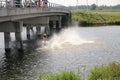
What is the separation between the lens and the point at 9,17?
143ft

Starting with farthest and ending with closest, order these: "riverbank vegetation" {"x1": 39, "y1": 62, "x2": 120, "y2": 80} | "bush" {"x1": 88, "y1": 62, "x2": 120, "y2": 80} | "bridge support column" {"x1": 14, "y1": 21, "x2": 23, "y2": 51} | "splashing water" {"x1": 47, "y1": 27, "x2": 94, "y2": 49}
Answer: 1. "splashing water" {"x1": 47, "y1": 27, "x2": 94, "y2": 49}
2. "bridge support column" {"x1": 14, "y1": 21, "x2": 23, "y2": 51}
3. "bush" {"x1": 88, "y1": 62, "x2": 120, "y2": 80}
4. "riverbank vegetation" {"x1": 39, "y1": 62, "x2": 120, "y2": 80}

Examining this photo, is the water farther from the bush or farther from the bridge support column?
the bush

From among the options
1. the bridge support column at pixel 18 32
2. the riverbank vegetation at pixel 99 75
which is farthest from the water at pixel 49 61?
the riverbank vegetation at pixel 99 75

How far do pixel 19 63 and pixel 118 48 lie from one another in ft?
58.8

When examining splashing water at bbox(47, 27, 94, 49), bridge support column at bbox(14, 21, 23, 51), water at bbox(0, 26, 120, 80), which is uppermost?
bridge support column at bbox(14, 21, 23, 51)

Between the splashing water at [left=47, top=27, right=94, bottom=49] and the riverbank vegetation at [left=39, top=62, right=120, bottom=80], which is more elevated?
the riverbank vegetation at [left=39, top=62, right=120, bottom=80]

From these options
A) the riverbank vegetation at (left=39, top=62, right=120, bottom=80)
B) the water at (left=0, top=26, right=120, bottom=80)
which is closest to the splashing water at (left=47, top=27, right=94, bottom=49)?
the water at (left=0, top=26, right=120, bottom=80)

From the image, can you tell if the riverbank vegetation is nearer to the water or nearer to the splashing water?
the water

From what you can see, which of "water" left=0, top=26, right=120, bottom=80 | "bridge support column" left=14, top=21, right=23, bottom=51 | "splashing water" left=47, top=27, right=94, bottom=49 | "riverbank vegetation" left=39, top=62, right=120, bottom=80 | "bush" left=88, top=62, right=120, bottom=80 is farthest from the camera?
"splashing water" left=47, top=27, right=94, bottom=49

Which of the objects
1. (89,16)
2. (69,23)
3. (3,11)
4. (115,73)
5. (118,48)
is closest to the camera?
(115,73)

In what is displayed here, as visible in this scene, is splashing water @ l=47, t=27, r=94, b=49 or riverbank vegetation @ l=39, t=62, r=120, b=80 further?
splashing water @ l=47, t=27, r=94, b=49

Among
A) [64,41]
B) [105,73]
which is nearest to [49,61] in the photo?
[105,73]

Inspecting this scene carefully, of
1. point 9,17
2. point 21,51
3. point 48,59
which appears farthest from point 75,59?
point 21,51

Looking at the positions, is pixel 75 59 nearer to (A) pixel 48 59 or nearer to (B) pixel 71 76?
(A) pixel 48 59
